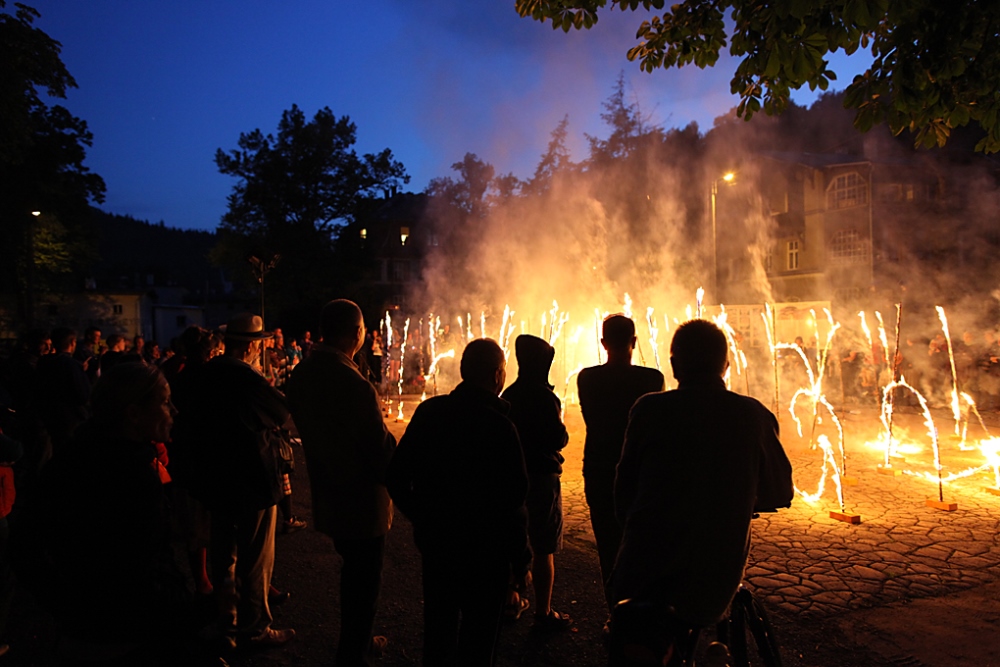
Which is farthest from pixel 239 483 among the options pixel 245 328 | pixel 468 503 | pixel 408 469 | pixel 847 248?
pixel 847 248

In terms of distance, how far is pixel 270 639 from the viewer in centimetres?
389

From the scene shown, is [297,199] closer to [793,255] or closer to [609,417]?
[793,255]

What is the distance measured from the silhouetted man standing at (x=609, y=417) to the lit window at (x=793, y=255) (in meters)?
34.3

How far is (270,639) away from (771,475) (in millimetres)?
3041

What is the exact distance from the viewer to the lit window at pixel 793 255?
1362 inches

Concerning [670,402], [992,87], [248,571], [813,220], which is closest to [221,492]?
[248,571]

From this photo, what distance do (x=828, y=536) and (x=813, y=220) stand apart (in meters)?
31.2

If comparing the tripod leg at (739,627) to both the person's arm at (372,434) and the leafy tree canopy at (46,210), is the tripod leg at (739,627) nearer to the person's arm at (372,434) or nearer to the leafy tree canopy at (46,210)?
the person's arm at (372,434)

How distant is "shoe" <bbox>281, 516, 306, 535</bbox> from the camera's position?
6.23m

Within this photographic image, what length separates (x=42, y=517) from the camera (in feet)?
6.61

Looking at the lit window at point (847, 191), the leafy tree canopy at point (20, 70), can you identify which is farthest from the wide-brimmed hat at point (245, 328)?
the lit window at point (847, 191)

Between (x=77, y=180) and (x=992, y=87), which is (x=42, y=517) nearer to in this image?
(x=992, y=87)

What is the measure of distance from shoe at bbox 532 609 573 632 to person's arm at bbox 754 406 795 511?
6.66 feet

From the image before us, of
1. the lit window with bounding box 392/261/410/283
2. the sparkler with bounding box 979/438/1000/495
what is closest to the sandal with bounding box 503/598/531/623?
the sparkler with bounding box 979/438/1000/495
